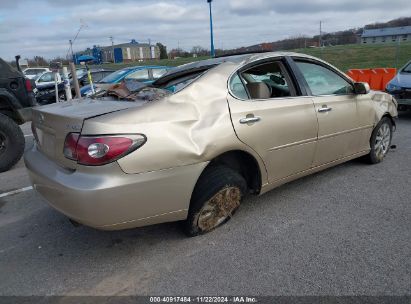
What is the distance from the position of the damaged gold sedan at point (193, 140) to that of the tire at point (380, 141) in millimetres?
650

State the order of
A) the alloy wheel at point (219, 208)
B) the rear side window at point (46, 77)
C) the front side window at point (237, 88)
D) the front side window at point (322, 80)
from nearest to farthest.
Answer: the alloy wheel at point (219, 208) < the front side window at point (237, 88) < the front side window at point (322, 80) < the rear side window at point (46, 77)

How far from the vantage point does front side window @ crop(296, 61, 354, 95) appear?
→ 416cm

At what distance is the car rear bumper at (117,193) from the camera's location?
269 centimetres

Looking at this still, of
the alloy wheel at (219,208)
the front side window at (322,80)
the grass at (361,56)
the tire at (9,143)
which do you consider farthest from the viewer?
the grass at (361,56)

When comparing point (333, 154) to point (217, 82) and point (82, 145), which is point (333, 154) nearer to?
point (217, 82)

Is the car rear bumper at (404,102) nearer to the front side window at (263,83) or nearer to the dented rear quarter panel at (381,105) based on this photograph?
the dented rear quarter panel at (381,105)

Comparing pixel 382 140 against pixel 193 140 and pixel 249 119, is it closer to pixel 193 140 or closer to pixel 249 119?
pixel 249 119

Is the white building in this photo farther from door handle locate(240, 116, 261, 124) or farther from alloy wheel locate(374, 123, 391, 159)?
door handle locate(240, 116, 261, 124)

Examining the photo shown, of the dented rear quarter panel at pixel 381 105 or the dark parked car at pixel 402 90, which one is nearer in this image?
the dented rear quarter panel at pixel 381 105

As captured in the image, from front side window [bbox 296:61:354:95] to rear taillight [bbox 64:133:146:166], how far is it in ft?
7.25

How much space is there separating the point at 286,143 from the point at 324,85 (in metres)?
1.08

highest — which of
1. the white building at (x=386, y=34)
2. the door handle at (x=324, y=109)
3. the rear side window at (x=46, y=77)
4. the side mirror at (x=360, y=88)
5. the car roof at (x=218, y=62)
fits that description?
the white building at (x=386, y=34)

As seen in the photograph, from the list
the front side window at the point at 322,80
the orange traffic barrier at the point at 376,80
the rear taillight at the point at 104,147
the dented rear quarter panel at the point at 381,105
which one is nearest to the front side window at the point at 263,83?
the front side window at the point at 322,80

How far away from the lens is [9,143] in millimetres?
5910
